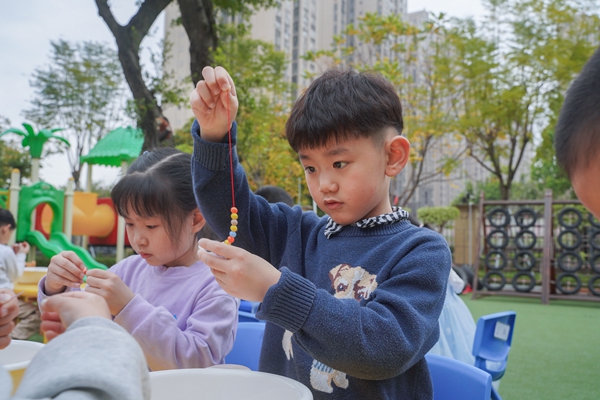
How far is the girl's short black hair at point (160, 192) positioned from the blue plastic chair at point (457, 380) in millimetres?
763

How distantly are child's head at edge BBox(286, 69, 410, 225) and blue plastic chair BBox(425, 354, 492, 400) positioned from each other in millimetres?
375

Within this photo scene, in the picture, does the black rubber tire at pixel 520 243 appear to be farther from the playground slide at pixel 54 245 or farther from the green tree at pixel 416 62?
the playground slide at pixel 54 245

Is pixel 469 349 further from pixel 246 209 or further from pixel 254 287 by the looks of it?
pixel 254 287

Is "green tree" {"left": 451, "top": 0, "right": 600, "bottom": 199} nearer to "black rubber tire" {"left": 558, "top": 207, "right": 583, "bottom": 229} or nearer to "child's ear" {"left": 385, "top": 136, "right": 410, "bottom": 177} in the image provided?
"black rubber tire" {"left": 558, "top": 207, "right": 583, "bottom": 229}

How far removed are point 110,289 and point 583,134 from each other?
93 cm

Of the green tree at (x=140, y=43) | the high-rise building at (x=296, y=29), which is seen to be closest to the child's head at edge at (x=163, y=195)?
the green tree at (x=140, y=43)

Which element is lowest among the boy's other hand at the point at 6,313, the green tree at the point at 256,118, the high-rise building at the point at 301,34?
the boy's other hand at the point at 6,313

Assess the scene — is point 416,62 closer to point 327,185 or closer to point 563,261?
point 563,261

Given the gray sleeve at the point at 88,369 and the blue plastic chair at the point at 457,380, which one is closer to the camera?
the gray sleeve at the point at 88,369

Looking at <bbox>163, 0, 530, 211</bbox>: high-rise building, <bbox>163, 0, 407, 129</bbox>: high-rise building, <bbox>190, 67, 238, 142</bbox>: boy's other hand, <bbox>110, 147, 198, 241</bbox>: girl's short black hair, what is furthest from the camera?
<bbox>163, 0, 407, 129</bbox>: high-rise building

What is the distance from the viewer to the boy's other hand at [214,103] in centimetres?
99

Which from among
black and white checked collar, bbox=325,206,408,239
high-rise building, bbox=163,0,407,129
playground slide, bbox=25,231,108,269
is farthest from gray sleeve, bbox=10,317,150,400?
high-rise building, bbox=163,0,407,129

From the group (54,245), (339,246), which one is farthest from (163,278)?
(54,245)

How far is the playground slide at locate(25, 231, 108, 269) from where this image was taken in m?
5.90
